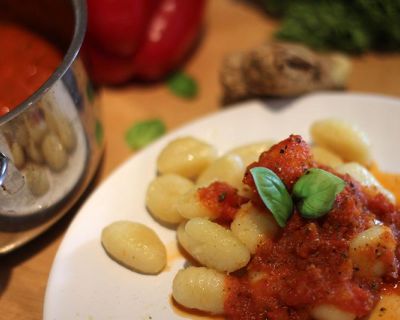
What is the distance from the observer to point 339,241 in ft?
4.06

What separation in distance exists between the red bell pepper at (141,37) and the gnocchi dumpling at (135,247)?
0.75m

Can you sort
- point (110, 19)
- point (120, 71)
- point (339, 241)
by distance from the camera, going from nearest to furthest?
point (339, 241), point (110, 19), point (120, 71)

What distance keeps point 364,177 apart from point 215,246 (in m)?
0.42

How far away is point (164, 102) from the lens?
202 cm

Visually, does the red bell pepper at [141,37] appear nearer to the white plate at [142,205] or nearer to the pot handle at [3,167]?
the white plate at [142,205]

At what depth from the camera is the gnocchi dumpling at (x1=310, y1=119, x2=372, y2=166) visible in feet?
5.03

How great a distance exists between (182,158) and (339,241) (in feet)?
1.58

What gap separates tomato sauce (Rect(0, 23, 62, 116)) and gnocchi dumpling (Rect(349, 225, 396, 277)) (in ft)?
2.93

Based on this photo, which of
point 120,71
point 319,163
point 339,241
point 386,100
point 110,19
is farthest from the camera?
point 120,71

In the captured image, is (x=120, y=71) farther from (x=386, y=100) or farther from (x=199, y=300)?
(x=199, y=300)

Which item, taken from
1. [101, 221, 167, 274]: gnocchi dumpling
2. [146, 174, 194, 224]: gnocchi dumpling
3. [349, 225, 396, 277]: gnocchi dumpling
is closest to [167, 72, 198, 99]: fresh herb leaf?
[146, 174, 194, 224]: gnocchi dumpling

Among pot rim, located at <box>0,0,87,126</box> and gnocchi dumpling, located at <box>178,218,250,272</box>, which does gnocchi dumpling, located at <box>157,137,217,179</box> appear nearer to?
gnocchi dumpling, located at <box>178,218,250,272</box>

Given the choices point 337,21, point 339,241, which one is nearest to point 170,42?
point 337,21

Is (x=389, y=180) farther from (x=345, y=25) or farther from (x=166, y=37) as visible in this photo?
(x=166, y=37)
